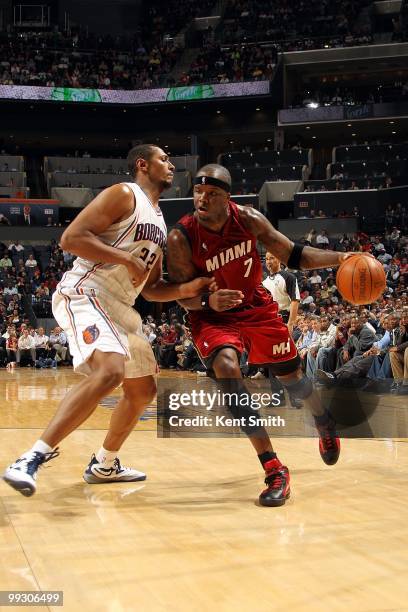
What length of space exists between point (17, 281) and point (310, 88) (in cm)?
1806

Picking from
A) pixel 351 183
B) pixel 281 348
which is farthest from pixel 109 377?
pixel 351 183

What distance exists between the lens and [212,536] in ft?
9.75

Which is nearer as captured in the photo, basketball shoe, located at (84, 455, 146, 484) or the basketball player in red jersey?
the basketball player in red jersey

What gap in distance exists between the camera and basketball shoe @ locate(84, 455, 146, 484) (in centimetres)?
421

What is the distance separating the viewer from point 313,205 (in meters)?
27.5

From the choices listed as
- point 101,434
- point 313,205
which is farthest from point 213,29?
point 101,434

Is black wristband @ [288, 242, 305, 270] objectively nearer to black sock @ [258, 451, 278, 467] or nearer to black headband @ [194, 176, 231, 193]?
black headband @ [194, 176, 231, 193]

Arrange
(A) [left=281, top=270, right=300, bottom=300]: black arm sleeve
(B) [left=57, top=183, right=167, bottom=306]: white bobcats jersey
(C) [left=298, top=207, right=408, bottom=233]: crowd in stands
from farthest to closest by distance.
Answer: (C) [left=298, top=207, right=408, bottom=233]: crowd in stands, (A) [left=281, top=270, right=300, bottom=300]: black arm sleeve, (B) [left=57, top=183, right=167, bottom=306]: white bobcats jersey

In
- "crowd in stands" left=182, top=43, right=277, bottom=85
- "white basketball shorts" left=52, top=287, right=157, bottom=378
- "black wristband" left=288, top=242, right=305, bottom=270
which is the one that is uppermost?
"crowd in stands" left=182, top=43, right=277, bottom=85

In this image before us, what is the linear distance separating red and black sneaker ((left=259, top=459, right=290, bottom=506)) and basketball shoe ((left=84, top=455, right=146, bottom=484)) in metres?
0.90

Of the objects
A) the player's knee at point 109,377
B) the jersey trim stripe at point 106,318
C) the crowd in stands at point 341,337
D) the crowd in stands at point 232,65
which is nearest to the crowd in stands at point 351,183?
the crowd in stands at point 232,65

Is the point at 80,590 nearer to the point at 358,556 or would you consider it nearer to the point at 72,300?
the point at 358,556

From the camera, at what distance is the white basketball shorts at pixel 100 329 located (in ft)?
11.7

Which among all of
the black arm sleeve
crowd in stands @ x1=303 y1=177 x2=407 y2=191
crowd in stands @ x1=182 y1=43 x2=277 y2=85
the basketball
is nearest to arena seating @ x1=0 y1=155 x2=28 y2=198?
crowd in stands @ x1=182 y1=43 x2=277 y2=85
